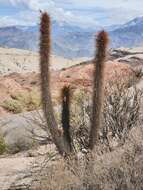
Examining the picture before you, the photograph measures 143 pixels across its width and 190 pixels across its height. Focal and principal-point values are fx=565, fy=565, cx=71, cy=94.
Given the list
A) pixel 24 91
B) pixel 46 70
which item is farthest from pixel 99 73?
pixel 24 91

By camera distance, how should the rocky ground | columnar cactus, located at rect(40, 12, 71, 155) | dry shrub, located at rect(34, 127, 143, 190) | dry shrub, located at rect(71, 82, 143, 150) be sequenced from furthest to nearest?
dry shrub, located at rect(71, 82, 143, 150) → the rocky ground → columnar cactus, located at rect(40, 12, 71, 155) → dry shrub, located at rect(34, 127, 143, 190)

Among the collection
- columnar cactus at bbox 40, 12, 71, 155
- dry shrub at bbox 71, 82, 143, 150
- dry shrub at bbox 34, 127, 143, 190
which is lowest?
dry shrub at bbox 71, 82, 143, 150

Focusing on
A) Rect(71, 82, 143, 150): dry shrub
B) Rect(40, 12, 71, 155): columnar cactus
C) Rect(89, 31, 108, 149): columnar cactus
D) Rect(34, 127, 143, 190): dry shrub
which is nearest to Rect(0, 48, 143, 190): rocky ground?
Rect(34, 127, 143, 190): dry shrub

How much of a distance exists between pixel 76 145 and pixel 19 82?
1304 cm

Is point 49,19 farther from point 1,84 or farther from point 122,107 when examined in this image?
point 1,84

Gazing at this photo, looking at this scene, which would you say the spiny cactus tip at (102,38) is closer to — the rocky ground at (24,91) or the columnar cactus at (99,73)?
the columnar cactus at (99,73)

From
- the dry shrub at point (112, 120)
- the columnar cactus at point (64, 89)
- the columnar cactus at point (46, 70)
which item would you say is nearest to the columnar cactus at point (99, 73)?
the columnar cactus at point (64, 89)

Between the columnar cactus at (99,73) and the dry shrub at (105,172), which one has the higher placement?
the columnar cactus at (99,73)

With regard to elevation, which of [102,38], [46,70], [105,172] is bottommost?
[105,172]

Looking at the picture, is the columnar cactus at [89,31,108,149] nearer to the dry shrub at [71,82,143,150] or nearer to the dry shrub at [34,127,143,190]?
the dry shrub at [34,127,143,190]

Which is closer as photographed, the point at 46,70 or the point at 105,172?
the point at 105,172

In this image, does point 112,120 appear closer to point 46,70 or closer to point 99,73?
point 99,73

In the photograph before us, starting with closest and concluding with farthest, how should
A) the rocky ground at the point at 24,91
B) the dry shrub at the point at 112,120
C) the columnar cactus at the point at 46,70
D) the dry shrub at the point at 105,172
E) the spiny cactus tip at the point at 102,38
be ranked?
the dry shrub at the point at 105,172 < the spiny cactus tip at the point at 102,38 < the columnar cactus at the point at 46,70 < the rocky ground at the point at 24,91 < the dry shrub at the point at 112,120

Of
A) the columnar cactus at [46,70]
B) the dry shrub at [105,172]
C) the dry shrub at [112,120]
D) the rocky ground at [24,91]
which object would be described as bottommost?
the rocky ground at [24,91]
